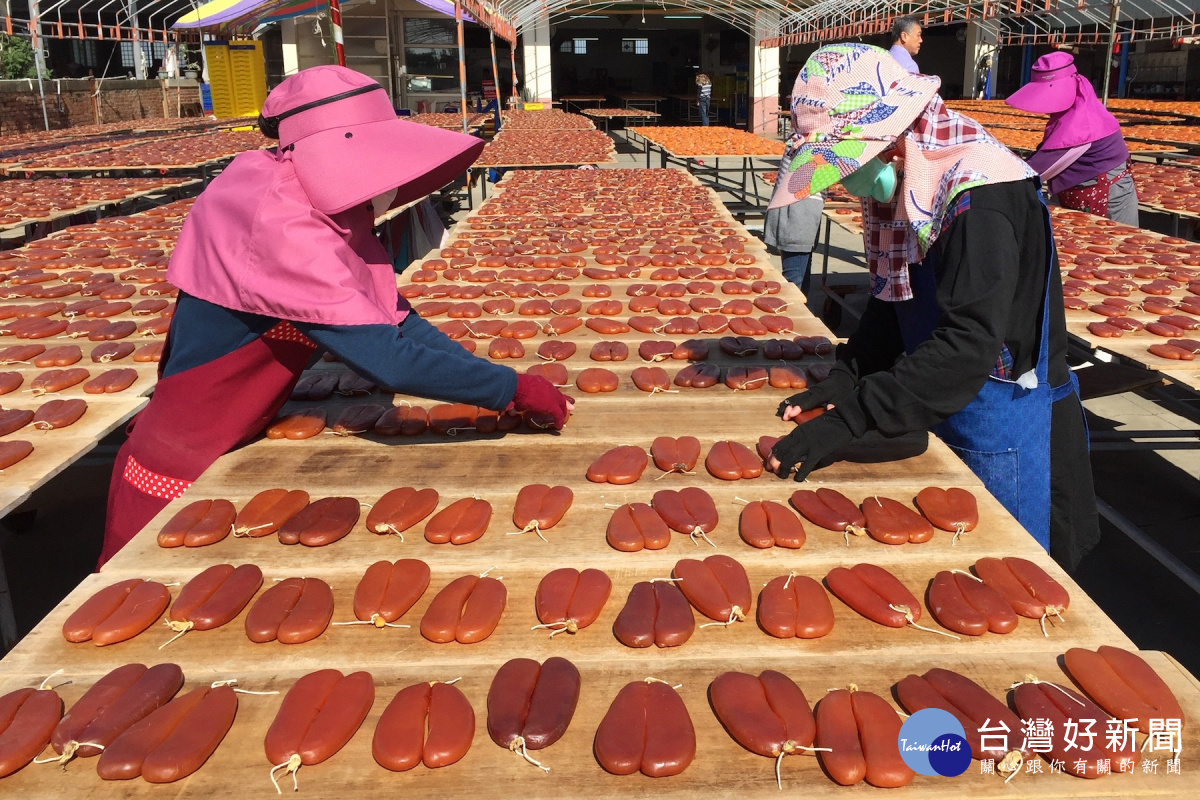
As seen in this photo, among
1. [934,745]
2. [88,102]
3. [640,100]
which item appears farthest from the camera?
[640,100]

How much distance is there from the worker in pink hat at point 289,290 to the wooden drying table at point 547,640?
0.18 metres

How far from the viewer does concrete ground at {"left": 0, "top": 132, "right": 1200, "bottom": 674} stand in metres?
3.54

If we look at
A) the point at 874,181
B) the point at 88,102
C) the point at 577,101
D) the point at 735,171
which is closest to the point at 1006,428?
the point at 874,181

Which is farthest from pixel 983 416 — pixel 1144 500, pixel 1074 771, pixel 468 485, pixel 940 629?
pixel 1144 500

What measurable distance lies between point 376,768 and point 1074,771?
38.6 inches

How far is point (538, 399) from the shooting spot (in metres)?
2.21

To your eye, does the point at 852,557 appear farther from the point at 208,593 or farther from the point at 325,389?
the point at 325,389

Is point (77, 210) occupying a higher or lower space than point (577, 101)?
lower

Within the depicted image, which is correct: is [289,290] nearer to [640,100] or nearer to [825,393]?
[825,393]

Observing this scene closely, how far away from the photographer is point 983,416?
2141 millimetres

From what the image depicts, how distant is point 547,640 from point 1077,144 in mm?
5767

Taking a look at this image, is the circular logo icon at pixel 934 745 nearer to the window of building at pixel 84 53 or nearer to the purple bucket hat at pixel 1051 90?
the purple bucket hat at pixel 1051 90

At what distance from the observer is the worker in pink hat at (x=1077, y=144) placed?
5500 millimetres

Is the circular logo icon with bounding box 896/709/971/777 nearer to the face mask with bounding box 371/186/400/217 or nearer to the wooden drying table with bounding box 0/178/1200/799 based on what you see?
the wooden drying table with bounding box 0/178/1200/799
